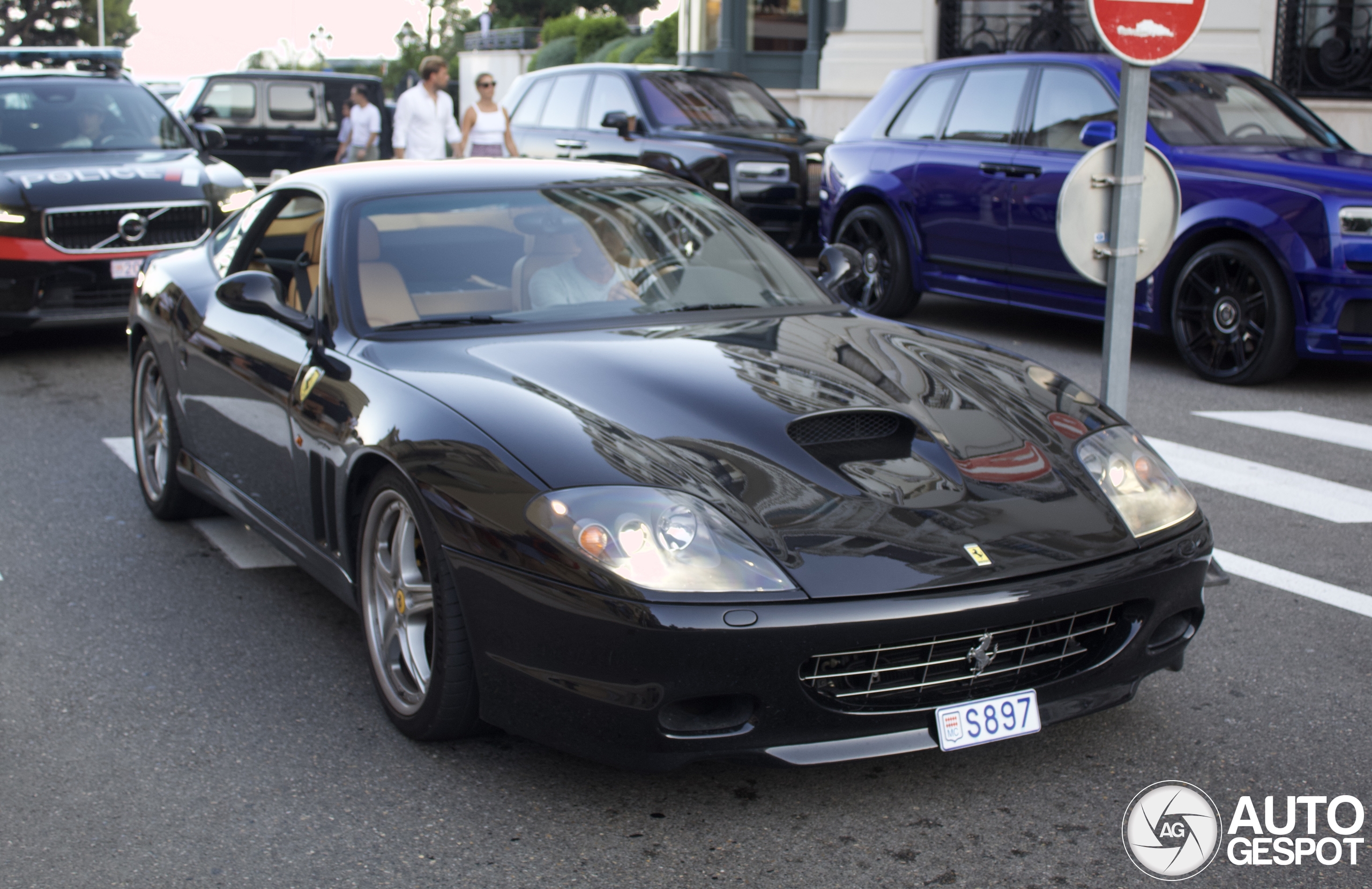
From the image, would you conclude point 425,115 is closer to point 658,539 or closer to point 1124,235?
point 1124,235

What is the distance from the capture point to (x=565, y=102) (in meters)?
14.2

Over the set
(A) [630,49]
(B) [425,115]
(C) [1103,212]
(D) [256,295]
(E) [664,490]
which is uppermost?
(A) [630,49]

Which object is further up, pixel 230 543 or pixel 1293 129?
pixel 1293 129

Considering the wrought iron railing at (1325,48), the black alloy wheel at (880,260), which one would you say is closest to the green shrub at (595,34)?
the wrought iron railing at (1325,48)

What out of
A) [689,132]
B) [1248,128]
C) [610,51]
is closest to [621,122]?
[689,132]

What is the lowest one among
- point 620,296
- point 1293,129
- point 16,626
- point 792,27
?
point 16,626

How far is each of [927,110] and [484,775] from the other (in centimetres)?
779

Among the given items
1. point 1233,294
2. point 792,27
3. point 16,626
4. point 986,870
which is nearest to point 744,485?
point 986,870

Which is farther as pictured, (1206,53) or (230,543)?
(1206,53)

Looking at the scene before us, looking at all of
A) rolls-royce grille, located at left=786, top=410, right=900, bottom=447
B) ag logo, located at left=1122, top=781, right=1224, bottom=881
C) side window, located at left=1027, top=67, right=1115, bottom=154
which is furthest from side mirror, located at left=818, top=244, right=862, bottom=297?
side window, located at left=1027, top=67, right=1115, bottom=154

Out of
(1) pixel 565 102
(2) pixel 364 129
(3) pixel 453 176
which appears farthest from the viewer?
(2) pixel 364 129

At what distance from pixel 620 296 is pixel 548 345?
0.46 m

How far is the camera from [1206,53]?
56.4 feet

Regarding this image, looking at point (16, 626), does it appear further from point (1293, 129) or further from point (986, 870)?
point (1293, 129)
